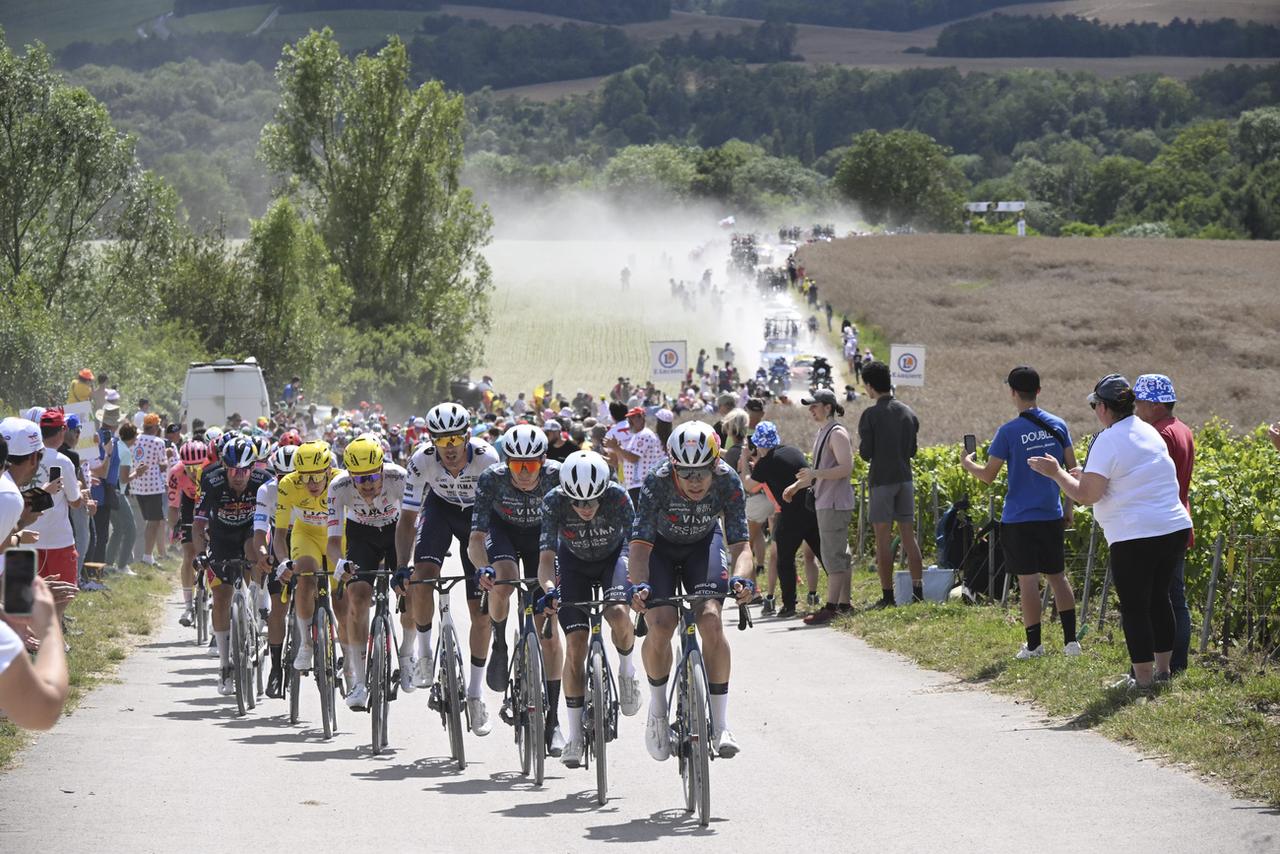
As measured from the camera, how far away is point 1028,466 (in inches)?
513

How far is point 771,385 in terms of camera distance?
6238 centimetres

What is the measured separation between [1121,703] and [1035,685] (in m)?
1.26

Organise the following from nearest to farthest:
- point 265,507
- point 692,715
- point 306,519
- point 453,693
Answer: point 692,715
point 453,693
point 306,519
point 265,507

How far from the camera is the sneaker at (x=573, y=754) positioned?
10195mm

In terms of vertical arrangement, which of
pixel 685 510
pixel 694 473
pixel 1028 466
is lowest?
pixel 685 510

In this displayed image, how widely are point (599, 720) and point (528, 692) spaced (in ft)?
3.10

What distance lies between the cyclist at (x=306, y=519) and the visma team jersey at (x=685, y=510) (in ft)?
12.6

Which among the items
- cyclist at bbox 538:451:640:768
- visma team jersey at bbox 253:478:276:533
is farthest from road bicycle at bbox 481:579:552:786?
visma team jersey at bbox 253:478:276:533

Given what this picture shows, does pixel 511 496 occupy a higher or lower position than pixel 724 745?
higher

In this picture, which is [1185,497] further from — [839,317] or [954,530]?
[839,317]

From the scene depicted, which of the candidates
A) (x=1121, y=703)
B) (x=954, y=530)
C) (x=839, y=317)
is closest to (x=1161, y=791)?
(x=1121, y=703)

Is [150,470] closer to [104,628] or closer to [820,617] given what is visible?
[104,628]

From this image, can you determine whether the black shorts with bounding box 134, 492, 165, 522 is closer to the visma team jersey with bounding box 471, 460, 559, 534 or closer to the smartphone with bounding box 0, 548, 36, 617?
the visma team jersey with bounding box 471, 460, 559, 534

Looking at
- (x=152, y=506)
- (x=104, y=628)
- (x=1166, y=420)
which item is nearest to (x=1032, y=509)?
(x=1166, y=420)
